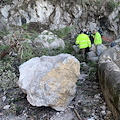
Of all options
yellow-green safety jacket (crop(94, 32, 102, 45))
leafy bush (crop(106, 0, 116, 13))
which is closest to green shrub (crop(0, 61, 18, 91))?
yellow-green safety jacket (crop(94, 32, 102, 45))

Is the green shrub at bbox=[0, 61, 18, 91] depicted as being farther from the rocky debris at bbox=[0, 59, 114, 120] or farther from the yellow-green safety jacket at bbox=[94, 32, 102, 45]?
the yellow-green safety jacket at bbox=[94, 32, 102, 45]

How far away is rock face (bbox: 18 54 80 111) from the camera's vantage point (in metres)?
2.59

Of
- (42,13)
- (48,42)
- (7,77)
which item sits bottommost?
(7,77)

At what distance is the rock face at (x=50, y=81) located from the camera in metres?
2.59

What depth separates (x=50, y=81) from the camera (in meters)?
2.63

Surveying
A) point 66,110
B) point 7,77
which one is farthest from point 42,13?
point 66,110

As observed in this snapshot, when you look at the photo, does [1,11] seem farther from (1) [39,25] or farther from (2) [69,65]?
(2) [69,65]

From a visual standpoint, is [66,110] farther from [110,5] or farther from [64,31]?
[110,5]

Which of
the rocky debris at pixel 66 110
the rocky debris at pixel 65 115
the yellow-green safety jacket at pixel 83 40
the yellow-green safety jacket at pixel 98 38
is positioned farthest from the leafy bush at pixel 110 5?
the rocky debris at pixel 65 115

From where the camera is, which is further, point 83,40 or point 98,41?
point 98,41

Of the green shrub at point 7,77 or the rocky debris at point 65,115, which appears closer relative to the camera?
the rocky debris at point 65,115

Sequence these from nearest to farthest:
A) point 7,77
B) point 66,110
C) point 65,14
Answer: point 66,110 → point 7,77 → point 65,14

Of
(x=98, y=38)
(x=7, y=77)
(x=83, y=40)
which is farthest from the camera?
(x=98, y=38)

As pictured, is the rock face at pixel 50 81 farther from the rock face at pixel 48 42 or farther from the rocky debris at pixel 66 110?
the rock face at pixel 48 42
